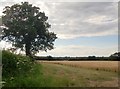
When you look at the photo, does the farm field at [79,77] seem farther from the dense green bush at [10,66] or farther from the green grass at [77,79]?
the dense green bush at [10,66]

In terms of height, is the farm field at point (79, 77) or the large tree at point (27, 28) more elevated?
the large tree at point (27, 28)

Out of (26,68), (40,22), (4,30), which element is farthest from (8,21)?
(26,68)

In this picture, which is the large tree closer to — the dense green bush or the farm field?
the farm field

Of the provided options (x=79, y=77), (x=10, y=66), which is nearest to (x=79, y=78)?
(x=79, y=77)

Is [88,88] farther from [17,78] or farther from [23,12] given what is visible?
[23,12]

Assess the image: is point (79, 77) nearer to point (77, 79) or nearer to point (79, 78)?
point (79, 78)

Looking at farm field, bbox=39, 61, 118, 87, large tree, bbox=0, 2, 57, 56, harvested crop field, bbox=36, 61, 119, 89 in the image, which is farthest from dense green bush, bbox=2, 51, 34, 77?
large tree, bbox=0, 2, 57, 56

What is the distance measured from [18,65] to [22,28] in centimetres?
3741

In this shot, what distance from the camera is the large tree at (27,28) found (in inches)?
2066

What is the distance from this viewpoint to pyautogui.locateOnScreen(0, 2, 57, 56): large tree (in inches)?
2066

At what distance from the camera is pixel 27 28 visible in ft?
169

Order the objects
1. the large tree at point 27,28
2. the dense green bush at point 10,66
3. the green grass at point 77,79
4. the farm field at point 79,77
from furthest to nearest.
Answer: the large tree at point 27,28 < the farm field at point 79,77 < the green grass at point 77,79 < the dense green bush at point 10,66

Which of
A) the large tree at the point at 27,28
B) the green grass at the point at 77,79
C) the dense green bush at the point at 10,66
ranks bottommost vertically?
the green grass at the point at 77,79

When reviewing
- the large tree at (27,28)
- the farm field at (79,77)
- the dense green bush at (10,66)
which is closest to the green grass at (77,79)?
the farm field at (79,77)
